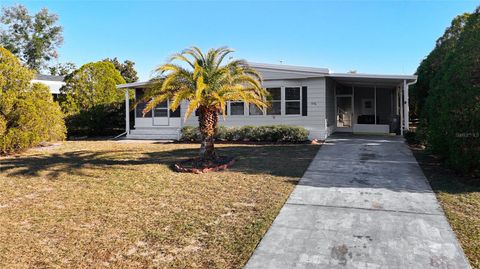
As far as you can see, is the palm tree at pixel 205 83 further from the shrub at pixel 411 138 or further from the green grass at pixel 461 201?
the shrub at pixel 411 138

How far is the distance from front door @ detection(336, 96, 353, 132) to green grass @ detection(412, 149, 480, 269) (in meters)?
10.9

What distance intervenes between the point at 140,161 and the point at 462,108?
8638mm

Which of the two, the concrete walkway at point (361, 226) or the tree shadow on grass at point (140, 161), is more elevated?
the tree shadow on grass at point (140, 161)

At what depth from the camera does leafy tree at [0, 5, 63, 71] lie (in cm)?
3678

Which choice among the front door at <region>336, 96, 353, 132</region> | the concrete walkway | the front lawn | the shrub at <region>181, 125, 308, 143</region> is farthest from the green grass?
the front door at <region>336, 96, 353, 132</region>

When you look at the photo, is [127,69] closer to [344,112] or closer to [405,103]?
[344,112]

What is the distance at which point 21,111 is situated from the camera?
39.9ft

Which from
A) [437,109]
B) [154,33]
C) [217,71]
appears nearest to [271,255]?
[217,71]

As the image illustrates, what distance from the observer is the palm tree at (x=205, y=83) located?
29.4ft

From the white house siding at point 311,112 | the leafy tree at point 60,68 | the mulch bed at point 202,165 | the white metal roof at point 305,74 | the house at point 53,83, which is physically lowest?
the mulch bed at point 202,165

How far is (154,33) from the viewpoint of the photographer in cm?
1903

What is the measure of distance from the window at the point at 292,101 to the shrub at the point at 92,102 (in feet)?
36.1

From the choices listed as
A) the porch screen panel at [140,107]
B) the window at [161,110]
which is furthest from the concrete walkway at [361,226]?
the porch screen panel at [140,107]

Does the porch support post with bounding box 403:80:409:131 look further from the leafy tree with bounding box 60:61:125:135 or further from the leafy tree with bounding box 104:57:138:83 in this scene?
the leafy tree with bounding box 104:57:138:83
